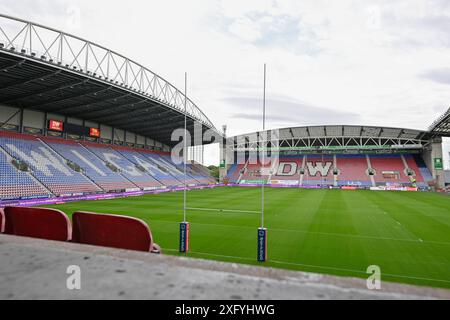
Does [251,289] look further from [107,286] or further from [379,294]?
[107,286]

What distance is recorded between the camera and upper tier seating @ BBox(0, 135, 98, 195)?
26.9 metres

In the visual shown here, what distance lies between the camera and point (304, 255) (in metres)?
9.52

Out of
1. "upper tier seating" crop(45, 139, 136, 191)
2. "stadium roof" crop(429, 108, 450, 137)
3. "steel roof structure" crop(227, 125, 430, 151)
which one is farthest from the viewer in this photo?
"steel roof structure" crop(227, 125, 430, 151)

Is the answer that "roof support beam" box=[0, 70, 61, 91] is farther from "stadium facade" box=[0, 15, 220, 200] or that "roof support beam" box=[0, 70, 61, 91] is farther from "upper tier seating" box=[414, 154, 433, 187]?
"upper tier seating" box=[414, 154, 433, 187]

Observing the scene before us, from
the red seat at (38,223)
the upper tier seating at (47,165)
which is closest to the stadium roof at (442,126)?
the red seat at (38,223)

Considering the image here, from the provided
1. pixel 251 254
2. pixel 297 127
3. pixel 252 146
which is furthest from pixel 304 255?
pixel 252 146

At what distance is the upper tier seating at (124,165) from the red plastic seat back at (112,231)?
112 feet

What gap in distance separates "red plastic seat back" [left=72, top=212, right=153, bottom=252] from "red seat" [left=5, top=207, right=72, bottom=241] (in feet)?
0.63

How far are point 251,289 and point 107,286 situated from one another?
3.70 ft

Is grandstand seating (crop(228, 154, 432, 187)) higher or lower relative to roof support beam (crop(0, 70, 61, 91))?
lower

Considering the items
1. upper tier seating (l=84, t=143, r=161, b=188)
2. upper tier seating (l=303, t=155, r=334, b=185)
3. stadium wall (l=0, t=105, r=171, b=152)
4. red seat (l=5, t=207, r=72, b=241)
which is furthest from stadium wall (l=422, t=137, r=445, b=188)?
red seat (l=5, t=207, r=72, b=241)

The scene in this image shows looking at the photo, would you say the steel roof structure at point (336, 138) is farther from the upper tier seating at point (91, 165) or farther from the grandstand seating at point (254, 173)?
the upper tier seating at point (91, 165)

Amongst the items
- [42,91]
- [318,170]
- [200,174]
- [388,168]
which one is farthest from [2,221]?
[388,168]
